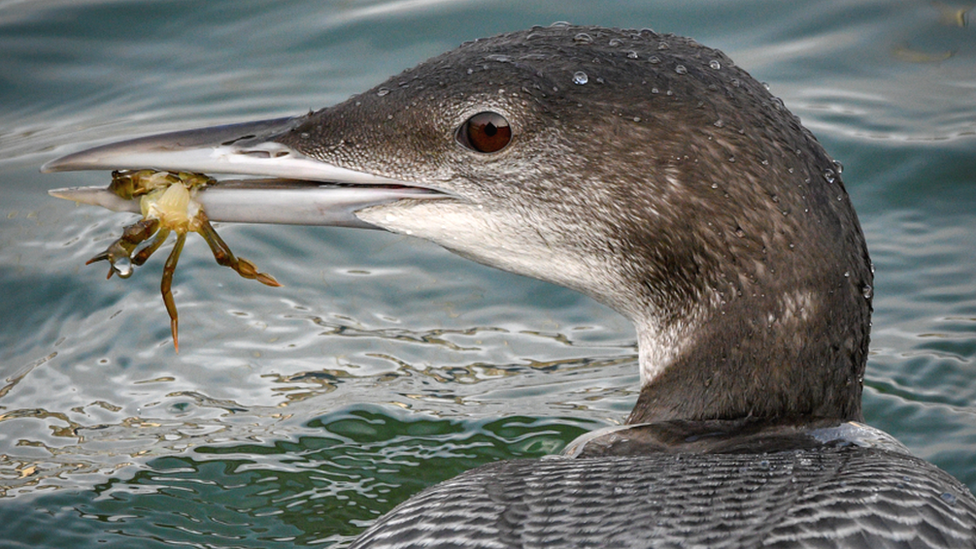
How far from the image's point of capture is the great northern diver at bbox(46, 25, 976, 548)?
3.04 meters

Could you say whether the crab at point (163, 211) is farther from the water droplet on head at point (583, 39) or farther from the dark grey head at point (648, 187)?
the water droplet on head at point (583, 39)

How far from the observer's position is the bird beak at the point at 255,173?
3180 millimetres

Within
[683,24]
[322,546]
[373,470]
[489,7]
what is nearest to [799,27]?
[683,24]

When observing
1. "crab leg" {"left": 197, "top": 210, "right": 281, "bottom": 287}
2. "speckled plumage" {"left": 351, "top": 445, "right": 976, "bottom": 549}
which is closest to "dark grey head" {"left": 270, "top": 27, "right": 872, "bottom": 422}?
"speckled plumage" {"left": 351, "top": 445, "right": 976, "bottom": 549}

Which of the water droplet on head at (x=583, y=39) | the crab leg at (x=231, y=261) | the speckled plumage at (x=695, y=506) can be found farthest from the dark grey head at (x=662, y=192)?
the crab leg at (x=231, y=261)

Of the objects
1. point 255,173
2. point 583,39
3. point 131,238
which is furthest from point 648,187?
point 131,238

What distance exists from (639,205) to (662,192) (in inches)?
2.9

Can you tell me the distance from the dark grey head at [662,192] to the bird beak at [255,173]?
0.14 feet

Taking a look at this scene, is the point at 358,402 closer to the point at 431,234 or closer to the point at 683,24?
the point at 431,234

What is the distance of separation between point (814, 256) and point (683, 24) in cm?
402

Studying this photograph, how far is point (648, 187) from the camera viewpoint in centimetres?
310

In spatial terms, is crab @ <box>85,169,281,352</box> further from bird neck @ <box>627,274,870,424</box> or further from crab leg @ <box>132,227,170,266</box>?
bird neck @ <box>627,274,870,424</box>

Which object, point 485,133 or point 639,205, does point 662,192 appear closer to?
point 639,205

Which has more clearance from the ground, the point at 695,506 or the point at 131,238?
the point at 131,238
